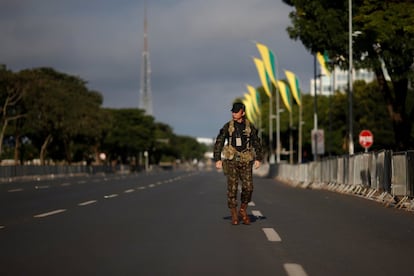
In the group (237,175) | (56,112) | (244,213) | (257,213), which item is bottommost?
(257,213)

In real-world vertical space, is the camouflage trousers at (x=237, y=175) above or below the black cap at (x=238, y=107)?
below

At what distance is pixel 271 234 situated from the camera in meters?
12.1

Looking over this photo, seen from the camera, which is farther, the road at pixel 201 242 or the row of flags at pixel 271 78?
the row of flags at pixel 271 78

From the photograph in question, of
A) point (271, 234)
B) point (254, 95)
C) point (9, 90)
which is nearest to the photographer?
point (271, 234)

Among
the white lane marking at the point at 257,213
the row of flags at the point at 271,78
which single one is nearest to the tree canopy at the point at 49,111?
the row of flags at the point at 271,78

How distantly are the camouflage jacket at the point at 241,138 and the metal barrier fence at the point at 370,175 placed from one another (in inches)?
275

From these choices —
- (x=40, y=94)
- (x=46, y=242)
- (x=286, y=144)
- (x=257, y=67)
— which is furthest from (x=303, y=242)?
(x=286, y=144)

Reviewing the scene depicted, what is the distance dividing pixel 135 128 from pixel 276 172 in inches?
2659

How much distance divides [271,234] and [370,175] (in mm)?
14571

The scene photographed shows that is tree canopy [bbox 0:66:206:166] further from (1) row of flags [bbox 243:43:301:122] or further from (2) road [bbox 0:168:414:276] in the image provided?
(2) road [bbox 0:168:414:276]

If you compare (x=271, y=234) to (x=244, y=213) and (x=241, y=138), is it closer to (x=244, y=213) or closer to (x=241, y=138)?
(x=244, y=213)

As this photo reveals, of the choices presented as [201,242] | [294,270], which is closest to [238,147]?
[201,242]

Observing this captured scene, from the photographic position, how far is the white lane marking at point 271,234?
11.4 m

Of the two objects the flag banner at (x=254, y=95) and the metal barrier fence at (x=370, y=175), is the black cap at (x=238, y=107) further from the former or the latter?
the flag banner at (x=254, y=95)
